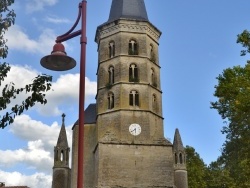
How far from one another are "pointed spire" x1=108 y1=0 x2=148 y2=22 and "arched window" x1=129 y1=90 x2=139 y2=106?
6.75 meters

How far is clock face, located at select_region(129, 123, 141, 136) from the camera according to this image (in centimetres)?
3419

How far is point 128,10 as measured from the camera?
39438mm

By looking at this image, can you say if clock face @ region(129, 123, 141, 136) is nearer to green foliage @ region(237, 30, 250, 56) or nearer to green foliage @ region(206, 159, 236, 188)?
green foliage @ region(206, 159, 236, 188)

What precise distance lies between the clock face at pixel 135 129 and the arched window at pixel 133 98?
1896mm

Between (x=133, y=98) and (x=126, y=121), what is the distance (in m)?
2.12

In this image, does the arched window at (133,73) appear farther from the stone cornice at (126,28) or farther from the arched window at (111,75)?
the stone cornice at (126,28)

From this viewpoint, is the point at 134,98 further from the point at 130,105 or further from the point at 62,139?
the point at 62,139

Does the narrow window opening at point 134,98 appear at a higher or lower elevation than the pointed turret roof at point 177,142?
higher

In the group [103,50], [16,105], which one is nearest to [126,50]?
[103,50]

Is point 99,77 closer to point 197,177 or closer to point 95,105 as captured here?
point 95,105

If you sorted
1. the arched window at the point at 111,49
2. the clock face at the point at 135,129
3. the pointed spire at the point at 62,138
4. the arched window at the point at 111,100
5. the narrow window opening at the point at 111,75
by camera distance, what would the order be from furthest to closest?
the arched window at the point at 111,49 → the pointed spire at the point at 62,138 → the narrow window opening at the point at 111,75 → the arched window at the point at 111,100 → the clock face at the point at 135,129

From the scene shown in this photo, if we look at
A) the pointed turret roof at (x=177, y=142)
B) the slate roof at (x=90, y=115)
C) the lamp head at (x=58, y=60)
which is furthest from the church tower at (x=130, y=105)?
the lamp head at (x=58, y=60)

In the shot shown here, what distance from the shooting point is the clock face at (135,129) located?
34.2m

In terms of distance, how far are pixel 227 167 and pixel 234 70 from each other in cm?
2909
